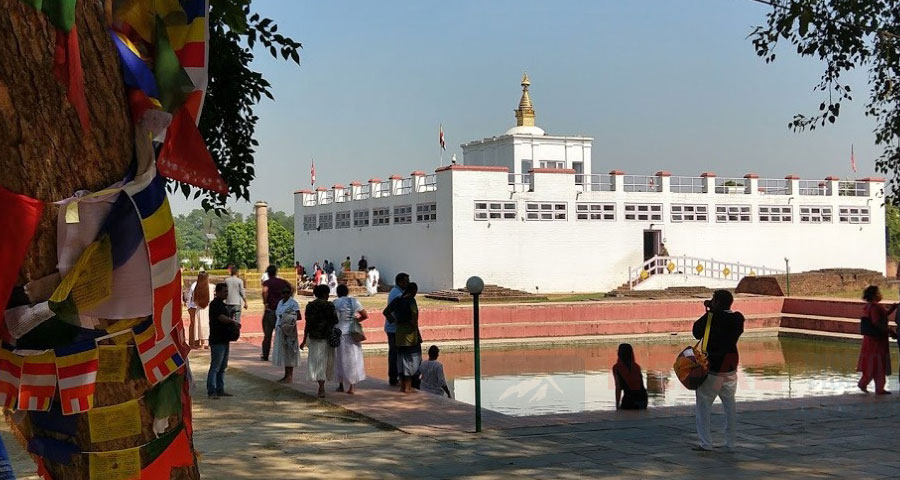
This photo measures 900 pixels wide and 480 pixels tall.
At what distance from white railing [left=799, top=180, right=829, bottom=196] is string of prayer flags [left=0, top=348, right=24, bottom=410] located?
39.1m

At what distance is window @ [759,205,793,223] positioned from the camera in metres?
37.5

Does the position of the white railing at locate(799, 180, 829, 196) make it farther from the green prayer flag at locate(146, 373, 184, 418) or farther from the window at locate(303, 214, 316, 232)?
the green prayer flag at locate(146, 373, 184, 418)

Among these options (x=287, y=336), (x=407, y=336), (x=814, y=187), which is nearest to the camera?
(x=407, y=336)

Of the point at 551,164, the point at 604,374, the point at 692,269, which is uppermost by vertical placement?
the point at 551,164

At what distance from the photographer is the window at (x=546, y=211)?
109 ft

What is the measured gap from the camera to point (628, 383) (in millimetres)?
10109

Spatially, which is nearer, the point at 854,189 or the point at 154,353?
the point at 154,353

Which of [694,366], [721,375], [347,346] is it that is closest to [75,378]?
[694,366]

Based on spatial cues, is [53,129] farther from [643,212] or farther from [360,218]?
[360,218]

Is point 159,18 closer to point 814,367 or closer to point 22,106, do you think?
point 22,106

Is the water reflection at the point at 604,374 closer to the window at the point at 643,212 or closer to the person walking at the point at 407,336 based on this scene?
the person walking at the point at 407,336

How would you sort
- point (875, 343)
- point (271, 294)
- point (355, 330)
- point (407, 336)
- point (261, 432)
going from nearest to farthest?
point (261, 432), point (355, 330), point (407, 336), point (875, 343), point (271, 294)

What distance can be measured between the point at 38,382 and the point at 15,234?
44 centimetres

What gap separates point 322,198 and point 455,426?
3477cm
